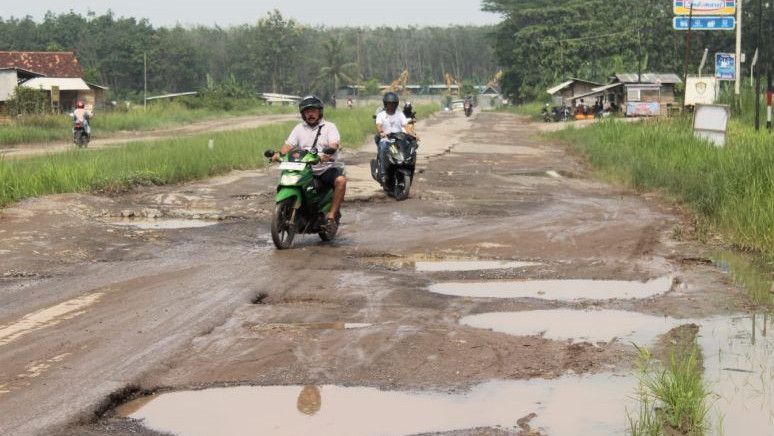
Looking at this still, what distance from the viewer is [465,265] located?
8594mm

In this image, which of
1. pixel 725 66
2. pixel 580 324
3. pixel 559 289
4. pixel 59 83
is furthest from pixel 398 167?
pixel 59 83

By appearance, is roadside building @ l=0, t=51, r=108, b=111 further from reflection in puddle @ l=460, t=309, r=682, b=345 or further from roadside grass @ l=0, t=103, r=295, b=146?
reflection in puddle @ l=460, t=309, r=682, b=345

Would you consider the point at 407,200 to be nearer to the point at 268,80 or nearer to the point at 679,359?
the point at 679,359

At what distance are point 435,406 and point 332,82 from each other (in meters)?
93.2

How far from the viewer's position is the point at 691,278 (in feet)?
26.2

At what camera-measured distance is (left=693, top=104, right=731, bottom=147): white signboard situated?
1897 centimetres

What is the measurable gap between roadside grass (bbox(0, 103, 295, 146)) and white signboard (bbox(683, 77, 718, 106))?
20259 millimetres

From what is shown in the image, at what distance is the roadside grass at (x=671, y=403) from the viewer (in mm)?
4289

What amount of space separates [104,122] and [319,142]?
33.4 m

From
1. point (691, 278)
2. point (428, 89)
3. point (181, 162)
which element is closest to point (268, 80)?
point (428, 89)


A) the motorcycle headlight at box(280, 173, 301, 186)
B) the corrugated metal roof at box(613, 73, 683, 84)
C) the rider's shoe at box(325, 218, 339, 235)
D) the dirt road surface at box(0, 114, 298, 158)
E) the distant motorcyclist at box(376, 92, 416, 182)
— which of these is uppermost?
the corrugated metal roof at box(613, 73, 683, 84)

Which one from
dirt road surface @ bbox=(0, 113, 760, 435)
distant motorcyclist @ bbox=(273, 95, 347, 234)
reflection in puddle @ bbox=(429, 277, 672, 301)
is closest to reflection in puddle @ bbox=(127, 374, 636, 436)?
dirt road surface @ bbox=(0, 113, 760, 435)

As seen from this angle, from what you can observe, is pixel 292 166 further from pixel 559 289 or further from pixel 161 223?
pixel 559 289

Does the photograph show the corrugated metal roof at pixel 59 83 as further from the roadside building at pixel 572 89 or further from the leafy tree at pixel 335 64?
the leafy tree at pixel 335 64
